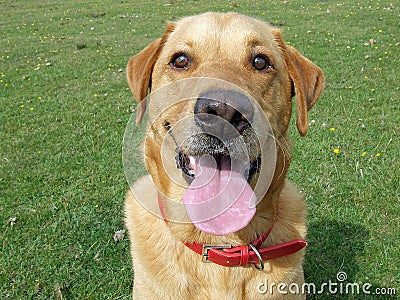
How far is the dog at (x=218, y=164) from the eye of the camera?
262 cm

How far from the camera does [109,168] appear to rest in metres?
5.89

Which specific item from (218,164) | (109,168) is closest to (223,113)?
(218,164)

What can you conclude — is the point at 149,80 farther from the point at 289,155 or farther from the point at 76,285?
the point at 76,285

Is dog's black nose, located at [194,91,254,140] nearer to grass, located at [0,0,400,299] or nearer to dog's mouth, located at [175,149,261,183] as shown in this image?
dog's mouth, located at [175,149,261,183]

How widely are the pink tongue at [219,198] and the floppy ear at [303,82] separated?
0.83m

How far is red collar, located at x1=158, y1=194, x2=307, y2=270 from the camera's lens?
2834mm

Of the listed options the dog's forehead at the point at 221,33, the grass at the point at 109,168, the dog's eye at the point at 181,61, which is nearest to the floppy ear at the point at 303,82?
the dog's forehead at the point at 221,33

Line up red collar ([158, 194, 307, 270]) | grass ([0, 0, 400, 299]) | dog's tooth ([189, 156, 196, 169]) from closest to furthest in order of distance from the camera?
dog's tooth ([189, 156, 196, 169]), red collar ([158, 194, 307, 270]), grass ([0, 0, 400, 299])

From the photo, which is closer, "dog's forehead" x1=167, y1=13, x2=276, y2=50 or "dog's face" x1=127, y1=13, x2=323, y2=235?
"dog's face" x1=127, y1=13, x2=323, y2=235

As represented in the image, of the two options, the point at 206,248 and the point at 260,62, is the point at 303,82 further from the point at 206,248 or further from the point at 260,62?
the point at 206,248

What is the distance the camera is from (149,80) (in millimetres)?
3395

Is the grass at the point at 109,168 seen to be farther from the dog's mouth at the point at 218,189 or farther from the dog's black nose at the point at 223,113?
the dog's black nose at the point at 223,113

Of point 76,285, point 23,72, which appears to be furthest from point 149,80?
point 23,72

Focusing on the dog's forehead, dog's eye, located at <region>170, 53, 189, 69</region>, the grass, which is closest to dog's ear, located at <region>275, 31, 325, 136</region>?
the dog's forehead
